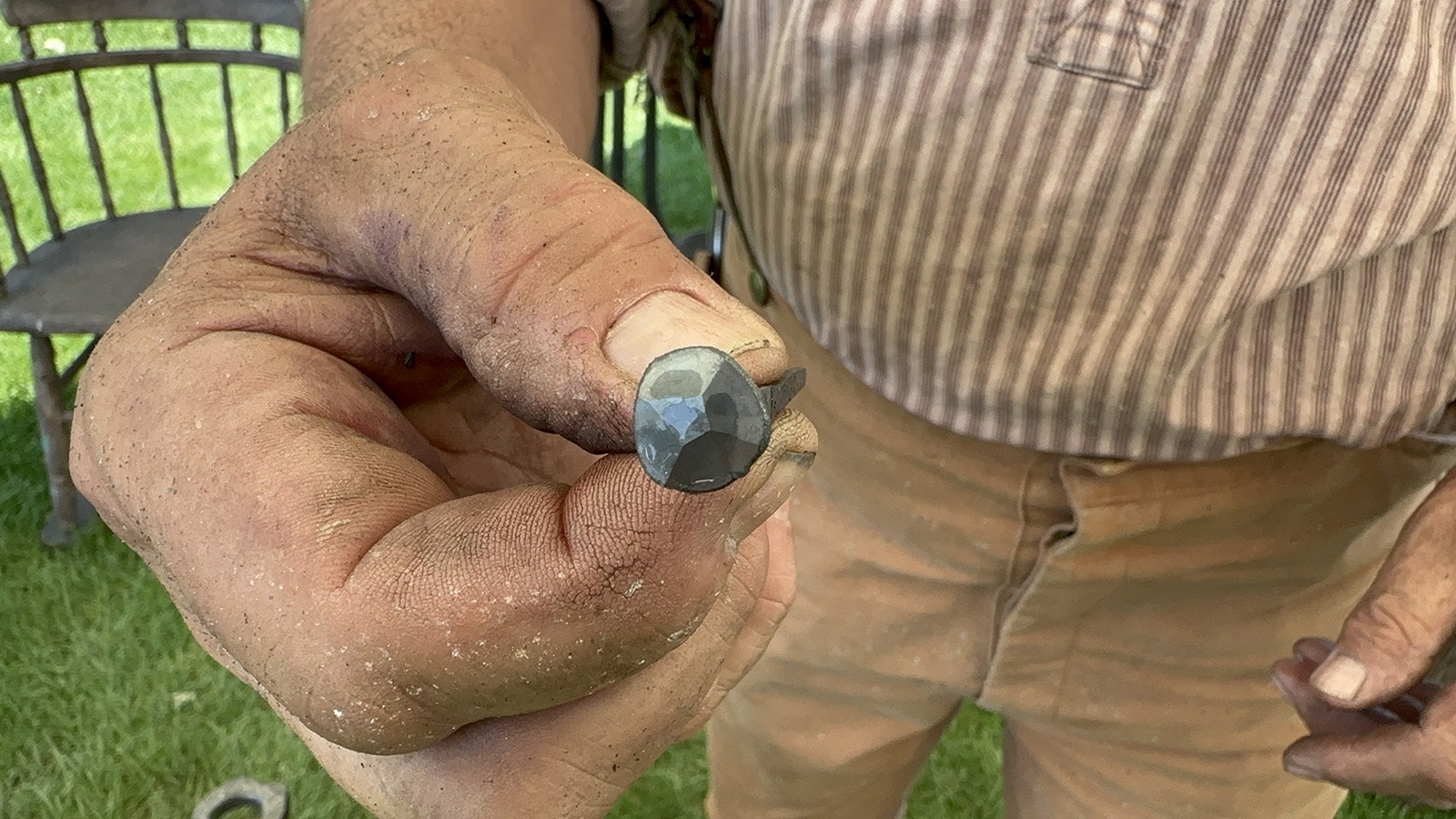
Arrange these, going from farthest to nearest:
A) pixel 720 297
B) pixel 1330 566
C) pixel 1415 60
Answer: pixel 1330 566
pixel 1415 60
pixel 720 297

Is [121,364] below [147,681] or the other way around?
the other way around

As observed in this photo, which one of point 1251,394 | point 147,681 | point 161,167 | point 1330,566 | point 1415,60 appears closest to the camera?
point 1415,60

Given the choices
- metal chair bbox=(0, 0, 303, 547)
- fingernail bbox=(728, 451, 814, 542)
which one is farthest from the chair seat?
fingernail bbox=(728, 451, 814, 542)

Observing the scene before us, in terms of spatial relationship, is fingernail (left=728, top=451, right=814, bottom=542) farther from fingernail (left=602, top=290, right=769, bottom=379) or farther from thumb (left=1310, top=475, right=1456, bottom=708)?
thumb (left=1310, top=475, right=1456, bottom=708)

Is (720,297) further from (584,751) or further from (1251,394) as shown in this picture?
(1251,394)

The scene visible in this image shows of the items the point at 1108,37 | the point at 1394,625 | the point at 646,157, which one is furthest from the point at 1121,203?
the point at 646,157

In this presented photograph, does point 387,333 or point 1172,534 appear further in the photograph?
point 1172,534

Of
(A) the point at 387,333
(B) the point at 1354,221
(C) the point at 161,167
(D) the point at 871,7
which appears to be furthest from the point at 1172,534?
(C) the point at 161,167

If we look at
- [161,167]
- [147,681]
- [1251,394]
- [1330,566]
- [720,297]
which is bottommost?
[147,681]
